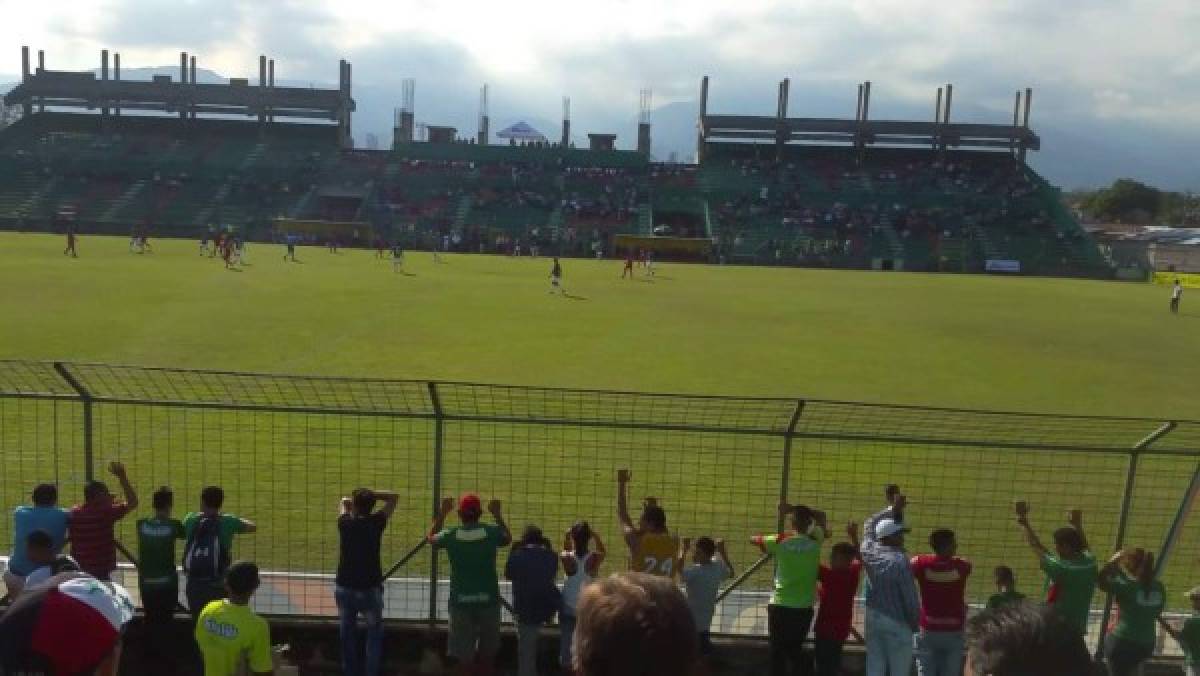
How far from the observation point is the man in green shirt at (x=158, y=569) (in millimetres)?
6227

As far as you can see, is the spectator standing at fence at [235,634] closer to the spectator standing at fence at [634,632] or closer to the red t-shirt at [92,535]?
the red t-shirt at [92,535]

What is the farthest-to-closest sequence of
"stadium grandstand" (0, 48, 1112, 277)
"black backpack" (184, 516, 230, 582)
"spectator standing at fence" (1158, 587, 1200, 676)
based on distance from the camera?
"stadium grandstand" (0, 48, 1112, 277) → "black backpack" (184, 516, 230, 582) → "spectator standing at fence" (1158, 587, 1200, 676)

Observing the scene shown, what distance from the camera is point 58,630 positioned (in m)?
2.85

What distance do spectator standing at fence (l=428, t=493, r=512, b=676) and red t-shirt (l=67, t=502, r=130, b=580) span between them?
2136mm

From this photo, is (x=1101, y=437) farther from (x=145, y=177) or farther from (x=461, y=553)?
(x=145, y=177)

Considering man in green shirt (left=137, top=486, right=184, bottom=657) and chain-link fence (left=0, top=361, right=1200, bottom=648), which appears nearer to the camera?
man in green shirt (left=137, top=486, right=184, bottom=657)

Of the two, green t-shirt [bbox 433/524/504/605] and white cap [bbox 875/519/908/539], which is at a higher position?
white cap [bbox 875/519/908/539]

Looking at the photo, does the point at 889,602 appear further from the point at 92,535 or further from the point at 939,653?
the point at 92,535

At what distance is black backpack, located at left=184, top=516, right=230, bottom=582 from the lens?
20.1ft

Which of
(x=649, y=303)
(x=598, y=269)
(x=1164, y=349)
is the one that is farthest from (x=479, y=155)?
(x=1164, y=349)

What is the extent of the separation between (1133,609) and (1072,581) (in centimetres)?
39

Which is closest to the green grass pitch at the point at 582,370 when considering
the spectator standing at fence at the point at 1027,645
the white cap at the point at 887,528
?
the white cap at the point at 887,528

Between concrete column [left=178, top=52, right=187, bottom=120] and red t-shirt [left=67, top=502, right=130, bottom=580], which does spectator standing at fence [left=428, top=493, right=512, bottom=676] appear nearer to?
red t-shirt [left=67, top=502, right=130, bottom=580]

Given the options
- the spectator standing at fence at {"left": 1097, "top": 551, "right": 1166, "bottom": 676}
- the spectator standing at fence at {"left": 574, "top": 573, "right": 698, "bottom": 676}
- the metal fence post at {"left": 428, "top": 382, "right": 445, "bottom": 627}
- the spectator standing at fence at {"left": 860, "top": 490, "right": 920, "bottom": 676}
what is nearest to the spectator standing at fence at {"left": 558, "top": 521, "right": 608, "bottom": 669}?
the metal fence post at {"left": 428, "top": 382, "right": 445, "bottom": 627}
